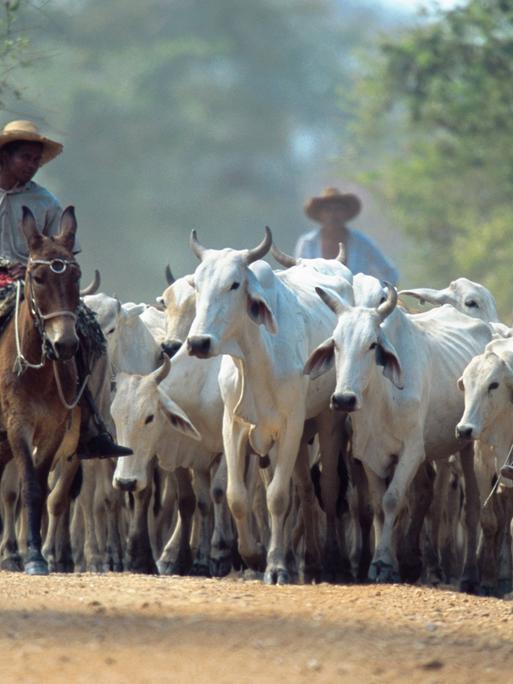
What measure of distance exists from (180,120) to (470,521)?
34315 mm

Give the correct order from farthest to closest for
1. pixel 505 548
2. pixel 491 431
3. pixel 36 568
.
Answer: pixel 505 548 < pixel 491 431 < pixel 36 568

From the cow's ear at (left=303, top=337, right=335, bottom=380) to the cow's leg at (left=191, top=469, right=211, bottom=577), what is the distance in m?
1.77

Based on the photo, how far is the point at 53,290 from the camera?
9.46m

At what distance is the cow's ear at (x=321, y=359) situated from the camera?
10.1 metres

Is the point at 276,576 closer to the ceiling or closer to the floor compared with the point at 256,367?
closer to the floor

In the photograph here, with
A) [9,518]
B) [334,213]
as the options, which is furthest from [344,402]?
[334,213]

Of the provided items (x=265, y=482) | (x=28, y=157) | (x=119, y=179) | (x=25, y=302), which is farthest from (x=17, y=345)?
(x=119, y=179)

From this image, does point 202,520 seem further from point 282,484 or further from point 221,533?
point 282,484

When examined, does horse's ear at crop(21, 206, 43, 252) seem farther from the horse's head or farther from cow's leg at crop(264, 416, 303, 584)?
cow's leg at crop(264, 416, 303, 584)

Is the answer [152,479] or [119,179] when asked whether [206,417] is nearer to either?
[152,479]

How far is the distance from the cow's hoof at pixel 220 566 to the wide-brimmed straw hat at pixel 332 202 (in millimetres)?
Answer: 4800

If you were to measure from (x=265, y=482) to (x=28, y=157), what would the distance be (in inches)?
90.5

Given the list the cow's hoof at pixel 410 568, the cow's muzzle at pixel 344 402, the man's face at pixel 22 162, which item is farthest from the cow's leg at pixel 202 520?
the man's face at pixel 22 162

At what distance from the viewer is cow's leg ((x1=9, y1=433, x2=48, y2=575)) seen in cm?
955
